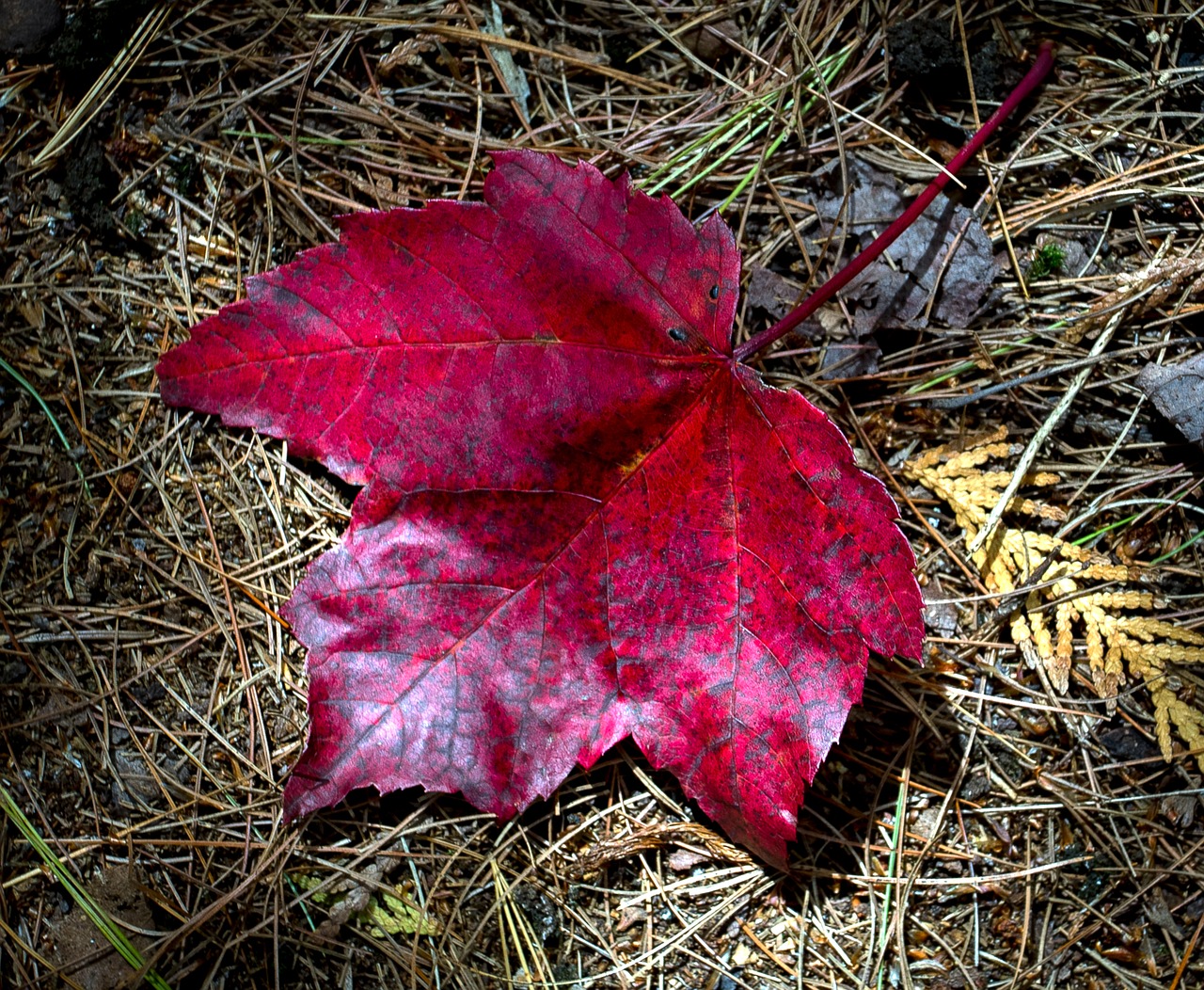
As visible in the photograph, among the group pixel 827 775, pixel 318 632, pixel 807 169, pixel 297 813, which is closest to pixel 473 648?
pixel 318 632

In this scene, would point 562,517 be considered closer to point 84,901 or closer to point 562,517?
point 562,517

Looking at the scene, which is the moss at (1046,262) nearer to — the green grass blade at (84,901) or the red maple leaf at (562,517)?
the red maple leaf at (562,517)

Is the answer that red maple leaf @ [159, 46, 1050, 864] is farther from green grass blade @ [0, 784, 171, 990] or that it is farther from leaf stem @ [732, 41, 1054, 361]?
green grass blade @ [0, 784, 171, 990]

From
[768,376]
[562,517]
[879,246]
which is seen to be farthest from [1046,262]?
[562,517]

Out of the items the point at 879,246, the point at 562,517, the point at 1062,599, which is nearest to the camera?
the point at 562,517

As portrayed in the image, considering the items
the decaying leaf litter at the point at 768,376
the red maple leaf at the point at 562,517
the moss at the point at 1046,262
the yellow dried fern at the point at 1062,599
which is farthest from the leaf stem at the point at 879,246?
the yellow dried fern at the point at 1062,599

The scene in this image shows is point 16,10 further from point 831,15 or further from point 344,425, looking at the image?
point 831,15

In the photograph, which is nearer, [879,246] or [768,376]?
[879,246]
